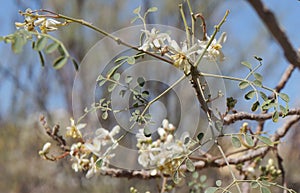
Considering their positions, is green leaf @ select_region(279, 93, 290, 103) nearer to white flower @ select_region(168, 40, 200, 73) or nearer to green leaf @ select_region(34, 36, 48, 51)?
white flower @ select_region(168, 40, 200, 73)

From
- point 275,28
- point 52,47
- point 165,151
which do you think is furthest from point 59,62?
point 165,151

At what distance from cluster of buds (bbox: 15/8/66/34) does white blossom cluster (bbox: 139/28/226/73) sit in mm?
83

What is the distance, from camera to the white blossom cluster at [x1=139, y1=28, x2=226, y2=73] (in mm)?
415

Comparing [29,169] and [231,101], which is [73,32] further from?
[231,101]

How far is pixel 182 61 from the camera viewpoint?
1.36ft

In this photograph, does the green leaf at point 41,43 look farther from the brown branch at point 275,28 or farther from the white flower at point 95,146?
the white flower at point 95,146

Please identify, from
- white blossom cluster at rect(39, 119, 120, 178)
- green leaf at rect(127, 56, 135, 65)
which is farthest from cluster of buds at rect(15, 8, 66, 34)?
Answer: white blossom cluster at rect(39, 119, 120, 178)

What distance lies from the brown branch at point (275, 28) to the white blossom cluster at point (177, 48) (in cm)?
8

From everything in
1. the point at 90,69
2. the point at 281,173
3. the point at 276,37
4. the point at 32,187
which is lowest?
the point at 32,187

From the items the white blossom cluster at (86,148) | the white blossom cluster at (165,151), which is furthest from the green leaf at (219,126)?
the white blossom cluster at (86,148)

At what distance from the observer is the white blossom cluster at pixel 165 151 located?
498mm

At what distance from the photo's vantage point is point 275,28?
0.32 metres

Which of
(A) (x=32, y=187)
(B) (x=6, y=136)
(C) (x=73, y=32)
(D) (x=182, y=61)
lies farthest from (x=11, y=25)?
(D) (x=182, y=61)

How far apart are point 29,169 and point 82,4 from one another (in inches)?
33.9
